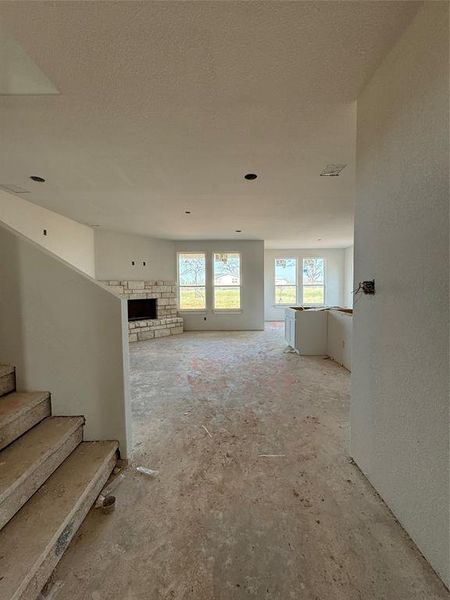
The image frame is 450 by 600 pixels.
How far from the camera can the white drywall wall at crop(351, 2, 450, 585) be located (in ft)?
3.58

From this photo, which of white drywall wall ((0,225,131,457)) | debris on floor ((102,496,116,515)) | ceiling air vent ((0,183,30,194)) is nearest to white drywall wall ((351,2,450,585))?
debris on floor ((102,496,116,515))

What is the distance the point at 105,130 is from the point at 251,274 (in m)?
5.83

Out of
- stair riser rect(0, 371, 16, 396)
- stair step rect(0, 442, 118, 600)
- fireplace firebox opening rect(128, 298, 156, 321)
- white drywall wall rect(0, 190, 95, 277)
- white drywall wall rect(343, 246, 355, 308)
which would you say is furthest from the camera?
white drywall wall rect(343, 246, 355, 308)

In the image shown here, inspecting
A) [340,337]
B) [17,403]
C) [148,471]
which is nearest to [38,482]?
[17,403]

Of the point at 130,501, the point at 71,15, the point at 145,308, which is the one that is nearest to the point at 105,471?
the point at 130,501

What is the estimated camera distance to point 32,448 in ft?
4.94

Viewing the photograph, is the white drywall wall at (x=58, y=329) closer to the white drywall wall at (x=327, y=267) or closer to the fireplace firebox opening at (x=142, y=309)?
the fireplace firebox opening at (x=142, y=309)

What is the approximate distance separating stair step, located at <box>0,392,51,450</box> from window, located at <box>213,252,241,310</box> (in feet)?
20.0

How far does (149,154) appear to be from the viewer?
2600mm

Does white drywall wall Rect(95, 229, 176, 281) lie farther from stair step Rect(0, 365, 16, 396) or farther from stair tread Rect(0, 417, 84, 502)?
stair tread Rect(0, 417, 84, 502)

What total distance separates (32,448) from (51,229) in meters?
4.38

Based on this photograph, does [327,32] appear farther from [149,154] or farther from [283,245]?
[283,245]

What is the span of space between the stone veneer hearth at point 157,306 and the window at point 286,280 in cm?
396

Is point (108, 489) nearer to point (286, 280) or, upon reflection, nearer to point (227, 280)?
point (227, 280)
